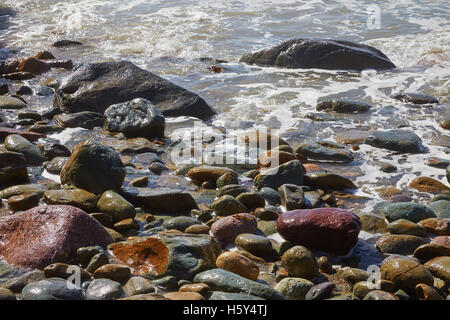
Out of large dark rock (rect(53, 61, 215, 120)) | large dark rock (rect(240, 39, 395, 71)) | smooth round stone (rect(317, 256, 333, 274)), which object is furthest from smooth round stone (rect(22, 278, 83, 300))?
large dark rock (rect(240, 39, 395, 71))

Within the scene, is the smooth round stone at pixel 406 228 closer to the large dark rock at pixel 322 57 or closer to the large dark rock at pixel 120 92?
the large dark rock at pixel 120 92

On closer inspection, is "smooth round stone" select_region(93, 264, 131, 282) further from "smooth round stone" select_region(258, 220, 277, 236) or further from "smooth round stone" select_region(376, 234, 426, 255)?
"smooth round stone" select_region(376, 234, 426, 255)

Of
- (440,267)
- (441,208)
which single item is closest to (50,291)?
(440,267)

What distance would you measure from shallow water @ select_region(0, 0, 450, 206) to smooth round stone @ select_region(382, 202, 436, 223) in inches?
21.8

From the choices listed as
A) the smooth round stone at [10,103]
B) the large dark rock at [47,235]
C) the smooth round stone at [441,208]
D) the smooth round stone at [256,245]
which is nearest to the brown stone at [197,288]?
the smooth round stone at [256,245]

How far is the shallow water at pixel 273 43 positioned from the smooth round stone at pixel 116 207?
78.1 inches

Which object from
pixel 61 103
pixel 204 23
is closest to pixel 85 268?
pixel 61 103

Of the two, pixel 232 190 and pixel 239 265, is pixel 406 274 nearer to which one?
pixel 239 265

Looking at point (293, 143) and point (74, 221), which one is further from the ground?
point (74, 221)

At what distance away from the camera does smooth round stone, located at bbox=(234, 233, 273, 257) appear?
140 inches

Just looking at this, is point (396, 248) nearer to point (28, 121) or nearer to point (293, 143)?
point (293, 143)

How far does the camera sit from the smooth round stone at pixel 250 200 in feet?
13.9

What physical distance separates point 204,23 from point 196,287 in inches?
402

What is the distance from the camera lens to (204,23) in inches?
490
